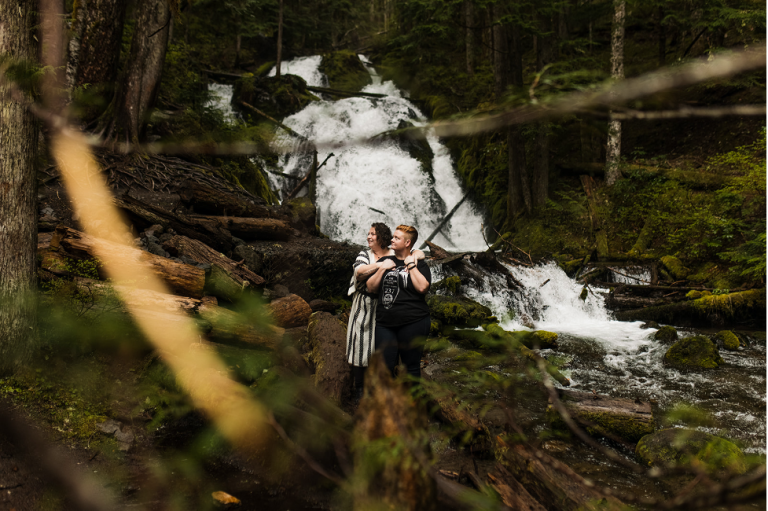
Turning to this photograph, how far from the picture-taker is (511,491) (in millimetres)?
3070

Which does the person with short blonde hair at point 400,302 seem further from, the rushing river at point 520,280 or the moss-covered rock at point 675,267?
the moss-covered rock at point 675,267

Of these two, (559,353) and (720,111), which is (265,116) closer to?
(559,353)

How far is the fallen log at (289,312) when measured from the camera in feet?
20.0

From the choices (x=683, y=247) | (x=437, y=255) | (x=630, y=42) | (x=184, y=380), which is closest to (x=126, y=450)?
(x=184, y=380)

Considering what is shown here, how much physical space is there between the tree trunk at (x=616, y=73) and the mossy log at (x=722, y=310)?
5786 mm

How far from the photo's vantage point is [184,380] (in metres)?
4.46

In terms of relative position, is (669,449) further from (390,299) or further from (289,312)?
(289,312)

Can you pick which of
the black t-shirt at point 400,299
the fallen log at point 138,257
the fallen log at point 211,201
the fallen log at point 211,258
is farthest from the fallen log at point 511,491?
the fallen log at point 211,201

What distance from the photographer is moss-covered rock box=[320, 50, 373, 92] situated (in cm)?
2689

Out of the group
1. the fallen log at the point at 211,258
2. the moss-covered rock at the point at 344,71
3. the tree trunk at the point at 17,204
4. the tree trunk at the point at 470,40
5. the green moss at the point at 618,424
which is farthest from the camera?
the moss-covered rock at the point at 344,71

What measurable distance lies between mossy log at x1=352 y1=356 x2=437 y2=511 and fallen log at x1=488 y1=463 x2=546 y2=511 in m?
1.51

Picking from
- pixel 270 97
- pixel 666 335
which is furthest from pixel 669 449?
pixel 270 97

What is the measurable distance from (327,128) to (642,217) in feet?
44.3

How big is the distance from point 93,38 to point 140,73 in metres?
1.17
